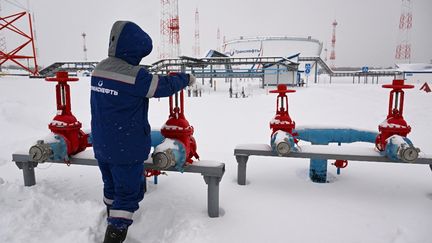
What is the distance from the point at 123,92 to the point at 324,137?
9.36 feet

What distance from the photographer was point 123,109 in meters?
2.07

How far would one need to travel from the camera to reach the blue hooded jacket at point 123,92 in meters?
2.04

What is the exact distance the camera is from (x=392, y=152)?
2793 millimetres

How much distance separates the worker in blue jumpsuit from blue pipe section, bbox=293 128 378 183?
2236 millimetres

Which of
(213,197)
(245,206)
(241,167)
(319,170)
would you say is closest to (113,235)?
(213,197)

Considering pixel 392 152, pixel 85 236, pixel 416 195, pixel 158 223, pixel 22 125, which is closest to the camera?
pixel 85 236

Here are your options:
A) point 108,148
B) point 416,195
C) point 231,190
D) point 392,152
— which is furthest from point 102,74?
point 416,195

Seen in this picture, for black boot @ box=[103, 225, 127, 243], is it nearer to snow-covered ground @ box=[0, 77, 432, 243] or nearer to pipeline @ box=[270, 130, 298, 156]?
snow-covered ground @ box=[0, 77, 432, 243]

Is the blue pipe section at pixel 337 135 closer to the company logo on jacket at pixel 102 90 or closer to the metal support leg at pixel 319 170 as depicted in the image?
the metal support leg at pixel 319 170

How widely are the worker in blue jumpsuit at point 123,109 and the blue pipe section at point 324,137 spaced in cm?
224

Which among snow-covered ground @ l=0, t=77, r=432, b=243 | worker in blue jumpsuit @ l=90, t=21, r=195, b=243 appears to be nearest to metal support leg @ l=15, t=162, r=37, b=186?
snow-covered ground @ l=0, t=77, r=432, b=243

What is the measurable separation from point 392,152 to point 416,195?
0.84 m

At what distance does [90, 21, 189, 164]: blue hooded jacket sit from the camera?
2.04 metres

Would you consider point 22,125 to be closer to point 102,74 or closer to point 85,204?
point 85,204
